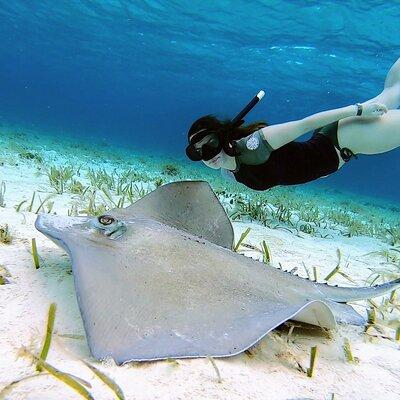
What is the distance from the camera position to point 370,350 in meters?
2.38

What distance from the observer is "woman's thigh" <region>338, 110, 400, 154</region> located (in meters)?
5.16

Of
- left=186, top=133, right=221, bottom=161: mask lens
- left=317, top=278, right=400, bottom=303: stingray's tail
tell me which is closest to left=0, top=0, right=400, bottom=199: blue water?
left=186, top=133, right=221, bottom=161: mask lens

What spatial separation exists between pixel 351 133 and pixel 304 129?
31.8 inches

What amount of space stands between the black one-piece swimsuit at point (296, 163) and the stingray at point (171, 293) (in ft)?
9.55

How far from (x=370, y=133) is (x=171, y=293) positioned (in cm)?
436

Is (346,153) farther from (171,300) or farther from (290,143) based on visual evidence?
(171,300)

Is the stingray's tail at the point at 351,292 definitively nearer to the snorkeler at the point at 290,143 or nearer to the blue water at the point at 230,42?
the snorkeler at the point at 290,143

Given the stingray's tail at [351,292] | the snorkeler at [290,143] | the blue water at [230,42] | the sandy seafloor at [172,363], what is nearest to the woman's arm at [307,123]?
the snorkeler at [290,143]

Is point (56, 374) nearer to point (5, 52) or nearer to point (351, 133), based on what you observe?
point (351, 133)

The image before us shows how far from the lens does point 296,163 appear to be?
554cm

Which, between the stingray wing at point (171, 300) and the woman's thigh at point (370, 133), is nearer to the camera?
the stingray wing at point (171, 300)

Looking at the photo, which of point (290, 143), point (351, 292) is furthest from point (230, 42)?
point (351, 292)

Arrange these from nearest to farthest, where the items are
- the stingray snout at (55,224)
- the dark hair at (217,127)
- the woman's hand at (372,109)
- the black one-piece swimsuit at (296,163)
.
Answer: the stingray snout at (55,224) < the dark hair at (217,127) < the woman's hand at (372,109) < the black one-piece swimsuit at (296,163)

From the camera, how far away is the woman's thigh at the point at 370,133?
516 centimetres
